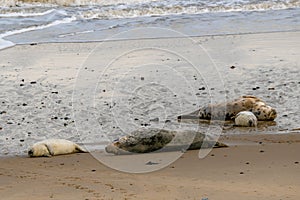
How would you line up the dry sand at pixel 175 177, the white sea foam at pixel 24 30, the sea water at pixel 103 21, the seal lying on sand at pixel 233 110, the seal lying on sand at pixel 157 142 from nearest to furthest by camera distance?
the dry sand at pixel 175 177, the seal lying on sand at pixel 157 142, the seal lying on sand at pixel 233 110, the sea water at pixel 103 21, the white sea foam at pixel 24 30

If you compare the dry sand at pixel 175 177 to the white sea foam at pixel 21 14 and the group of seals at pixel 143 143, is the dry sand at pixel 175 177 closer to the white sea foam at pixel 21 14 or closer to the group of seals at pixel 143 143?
the group of seals at pixel 143 143

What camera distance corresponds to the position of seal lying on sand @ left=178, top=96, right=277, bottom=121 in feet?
22.7

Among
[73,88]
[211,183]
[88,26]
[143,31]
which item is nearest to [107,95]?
[73,88]

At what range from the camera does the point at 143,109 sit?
7.30 metres

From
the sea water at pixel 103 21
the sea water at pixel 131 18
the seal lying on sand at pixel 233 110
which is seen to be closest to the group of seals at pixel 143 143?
the sea water at pixel 103 21

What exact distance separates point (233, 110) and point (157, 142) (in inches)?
62.0

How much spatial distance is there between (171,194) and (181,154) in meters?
1.20

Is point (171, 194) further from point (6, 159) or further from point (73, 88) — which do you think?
point (73, 88)

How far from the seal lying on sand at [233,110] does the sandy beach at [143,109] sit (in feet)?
0.54

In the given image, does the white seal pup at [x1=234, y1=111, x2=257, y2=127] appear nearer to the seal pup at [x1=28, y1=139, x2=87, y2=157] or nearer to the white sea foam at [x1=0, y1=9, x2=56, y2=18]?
the seal pup at [x1=28, y1=139, x2=87, y2=157]

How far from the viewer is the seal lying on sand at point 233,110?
691cm

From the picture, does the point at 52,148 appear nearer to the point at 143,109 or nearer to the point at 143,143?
the point at 143,143

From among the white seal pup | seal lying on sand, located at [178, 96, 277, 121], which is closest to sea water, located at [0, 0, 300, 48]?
seal lying on sand, located at [178, 96, 277, 121]

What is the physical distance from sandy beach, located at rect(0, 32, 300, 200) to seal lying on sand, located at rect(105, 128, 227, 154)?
124mm
